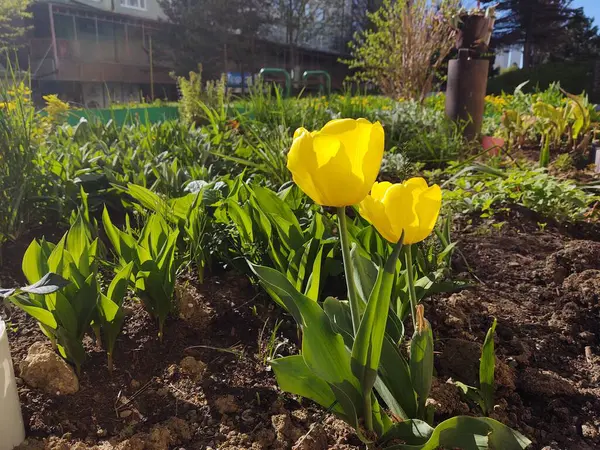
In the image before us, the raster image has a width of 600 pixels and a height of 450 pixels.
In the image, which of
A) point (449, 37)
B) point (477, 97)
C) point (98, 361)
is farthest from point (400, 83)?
point (98, 361)

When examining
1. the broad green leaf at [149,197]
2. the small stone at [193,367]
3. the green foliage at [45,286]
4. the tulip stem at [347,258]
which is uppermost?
the tulip stem at [347,258]

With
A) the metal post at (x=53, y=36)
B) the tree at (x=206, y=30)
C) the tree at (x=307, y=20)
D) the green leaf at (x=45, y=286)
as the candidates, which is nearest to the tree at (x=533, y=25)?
the tree at (x=307, y=20)

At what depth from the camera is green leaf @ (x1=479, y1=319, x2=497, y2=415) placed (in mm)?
970

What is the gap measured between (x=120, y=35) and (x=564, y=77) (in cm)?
1947

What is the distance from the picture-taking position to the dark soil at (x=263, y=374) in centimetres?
107

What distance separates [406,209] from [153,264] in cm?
69

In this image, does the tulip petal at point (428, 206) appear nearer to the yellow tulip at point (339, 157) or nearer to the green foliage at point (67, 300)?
the yellow tulip at point (339, 157)

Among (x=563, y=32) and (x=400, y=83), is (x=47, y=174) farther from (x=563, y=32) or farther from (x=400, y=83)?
(x=563, y=32)

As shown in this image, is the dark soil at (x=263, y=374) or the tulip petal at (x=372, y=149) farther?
the dark soil at (x=263, y=374)

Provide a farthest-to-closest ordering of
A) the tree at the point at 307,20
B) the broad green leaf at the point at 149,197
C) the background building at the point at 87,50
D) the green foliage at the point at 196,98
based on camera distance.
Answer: the tree at the point at 307,20 → the background building at the point at 87,50 → the green foliage at the point at 196,98 → the broad green leaf at the point at 149,197

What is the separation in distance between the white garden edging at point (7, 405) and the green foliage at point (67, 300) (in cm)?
18

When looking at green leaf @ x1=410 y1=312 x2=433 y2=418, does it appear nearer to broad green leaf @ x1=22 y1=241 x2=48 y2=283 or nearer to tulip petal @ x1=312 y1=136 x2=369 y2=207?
tulip petal @ x1=312 y1=136 x2=369 y2=207

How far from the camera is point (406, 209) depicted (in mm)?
871

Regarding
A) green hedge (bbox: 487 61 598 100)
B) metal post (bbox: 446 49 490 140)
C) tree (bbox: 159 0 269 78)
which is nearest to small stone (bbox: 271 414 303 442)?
metal post (bbox: 446 49 490 140)
